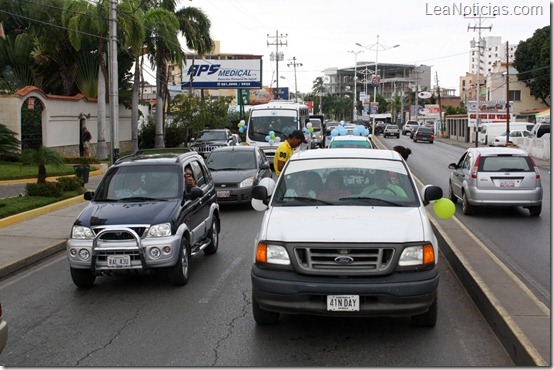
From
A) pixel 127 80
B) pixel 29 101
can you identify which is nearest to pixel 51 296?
pixel 29 101

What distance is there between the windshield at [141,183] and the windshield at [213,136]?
26.6 meters

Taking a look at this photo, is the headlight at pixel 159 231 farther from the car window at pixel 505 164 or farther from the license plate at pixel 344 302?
the car window at pixel 505 164

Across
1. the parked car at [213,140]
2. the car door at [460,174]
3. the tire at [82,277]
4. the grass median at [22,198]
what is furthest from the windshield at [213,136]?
the tire at [82,277]

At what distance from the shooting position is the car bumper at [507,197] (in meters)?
15.2

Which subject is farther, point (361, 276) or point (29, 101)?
point (29, 101)

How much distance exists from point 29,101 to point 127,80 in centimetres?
1555

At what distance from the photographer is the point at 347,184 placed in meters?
7.29

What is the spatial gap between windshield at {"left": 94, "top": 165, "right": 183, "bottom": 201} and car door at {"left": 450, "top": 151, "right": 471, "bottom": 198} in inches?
353

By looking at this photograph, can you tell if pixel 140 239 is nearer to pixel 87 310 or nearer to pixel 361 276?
pixel 87 310

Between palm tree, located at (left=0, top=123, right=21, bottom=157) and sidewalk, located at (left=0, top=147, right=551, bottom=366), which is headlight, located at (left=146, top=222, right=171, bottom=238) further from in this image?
palm tree, located at (left=0, top=123, right=21, bottom=157)

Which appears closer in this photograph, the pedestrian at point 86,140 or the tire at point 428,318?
the tire at point 428,318

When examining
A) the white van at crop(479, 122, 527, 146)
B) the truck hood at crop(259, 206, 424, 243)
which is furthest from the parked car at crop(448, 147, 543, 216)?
the white van at crop(479, 122, 527, 146)

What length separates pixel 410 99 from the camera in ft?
456

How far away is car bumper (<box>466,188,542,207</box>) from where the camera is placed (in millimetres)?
15172
